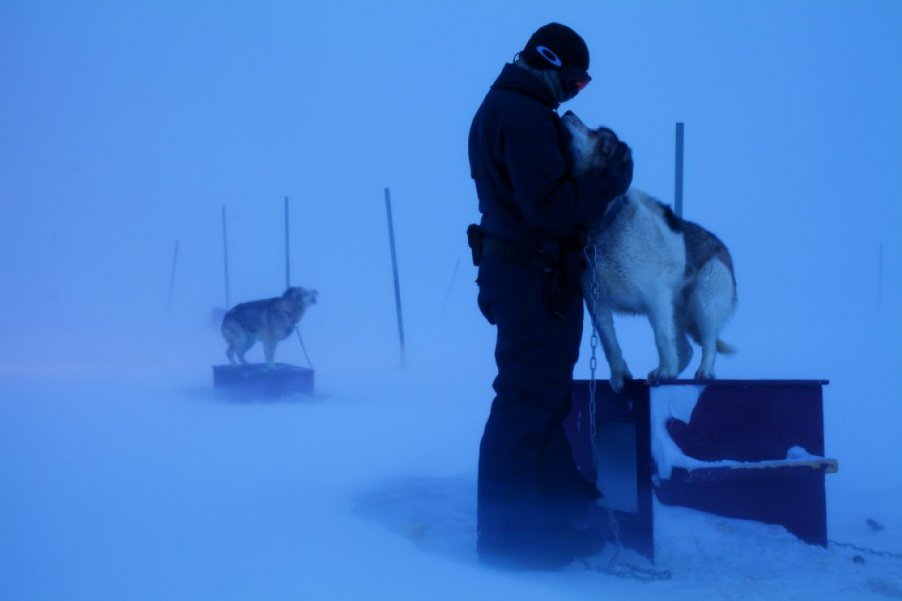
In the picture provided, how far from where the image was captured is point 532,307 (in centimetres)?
254

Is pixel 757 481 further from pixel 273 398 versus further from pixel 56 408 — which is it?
pixel 273 398

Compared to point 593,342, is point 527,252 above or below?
above

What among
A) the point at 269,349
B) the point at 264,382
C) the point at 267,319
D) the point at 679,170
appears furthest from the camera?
the point at 267,319

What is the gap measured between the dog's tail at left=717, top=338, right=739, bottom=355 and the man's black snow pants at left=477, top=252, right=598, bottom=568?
43.7 inches

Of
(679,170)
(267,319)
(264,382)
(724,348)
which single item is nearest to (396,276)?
(267,319)

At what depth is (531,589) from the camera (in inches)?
89.4

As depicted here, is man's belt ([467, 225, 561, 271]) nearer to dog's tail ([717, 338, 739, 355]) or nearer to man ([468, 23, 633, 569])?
man ([468, 23, 633, 569])

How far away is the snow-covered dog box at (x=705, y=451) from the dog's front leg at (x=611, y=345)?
0.05 metres

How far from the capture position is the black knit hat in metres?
2.60

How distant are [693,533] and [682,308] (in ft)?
3.29

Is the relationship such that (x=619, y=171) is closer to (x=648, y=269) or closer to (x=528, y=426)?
(x=648, y=269)

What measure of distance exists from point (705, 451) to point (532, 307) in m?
0.89

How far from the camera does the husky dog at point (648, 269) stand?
8.98ft

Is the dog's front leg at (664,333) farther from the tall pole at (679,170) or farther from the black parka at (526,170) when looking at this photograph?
the tall pole at (679,170)
